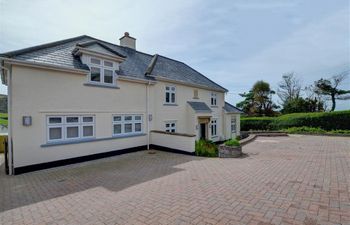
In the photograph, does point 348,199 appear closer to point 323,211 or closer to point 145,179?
point 323,211

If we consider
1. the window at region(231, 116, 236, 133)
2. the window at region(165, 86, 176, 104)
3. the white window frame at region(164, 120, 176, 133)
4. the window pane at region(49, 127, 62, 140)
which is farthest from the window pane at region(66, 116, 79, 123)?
the window at region(231, 116, 236, 133)

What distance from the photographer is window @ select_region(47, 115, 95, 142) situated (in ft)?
30.3

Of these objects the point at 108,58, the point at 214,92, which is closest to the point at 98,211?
the point at 108,58

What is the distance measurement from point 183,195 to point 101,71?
28.6 ft

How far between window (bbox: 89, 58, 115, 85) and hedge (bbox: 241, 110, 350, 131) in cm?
2406

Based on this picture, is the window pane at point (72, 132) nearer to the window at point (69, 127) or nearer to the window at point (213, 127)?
the window at point (69, 127)

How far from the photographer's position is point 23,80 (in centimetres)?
830

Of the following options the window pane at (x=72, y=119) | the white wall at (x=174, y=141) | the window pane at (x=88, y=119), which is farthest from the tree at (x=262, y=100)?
the window pane at (x=72, y=119)

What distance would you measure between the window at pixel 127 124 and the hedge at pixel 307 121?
2159 centimetres

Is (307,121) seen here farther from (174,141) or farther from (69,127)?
(69,127)

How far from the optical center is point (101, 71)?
36.4 feet

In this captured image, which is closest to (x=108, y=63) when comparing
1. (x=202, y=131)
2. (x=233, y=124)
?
(x=202, y=131)

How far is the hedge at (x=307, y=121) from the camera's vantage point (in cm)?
2216

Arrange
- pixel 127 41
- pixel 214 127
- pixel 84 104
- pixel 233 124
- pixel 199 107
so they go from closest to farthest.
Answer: pixel 84 104 → pixel 127 41 → pixel 199 107 → pixel 214 127 → pixel 233 124
